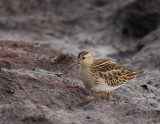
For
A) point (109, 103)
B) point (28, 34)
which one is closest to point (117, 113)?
point (109, 103)

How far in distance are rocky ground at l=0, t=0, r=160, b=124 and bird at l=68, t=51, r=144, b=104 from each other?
35 centimetres

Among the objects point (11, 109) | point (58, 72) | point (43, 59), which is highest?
point (43, 59)


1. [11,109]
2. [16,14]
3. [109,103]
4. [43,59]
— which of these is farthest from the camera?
[16,14]

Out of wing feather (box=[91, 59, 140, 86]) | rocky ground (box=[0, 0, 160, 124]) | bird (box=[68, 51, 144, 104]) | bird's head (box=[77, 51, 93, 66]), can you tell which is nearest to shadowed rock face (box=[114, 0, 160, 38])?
rocky ground (box=[0, 0, 160, 124])

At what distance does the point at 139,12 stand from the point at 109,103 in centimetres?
1021

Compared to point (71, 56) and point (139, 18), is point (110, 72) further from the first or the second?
point (139, 18)

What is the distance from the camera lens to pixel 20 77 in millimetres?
7789

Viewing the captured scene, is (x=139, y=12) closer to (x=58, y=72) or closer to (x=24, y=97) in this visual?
(x=58, y=72)

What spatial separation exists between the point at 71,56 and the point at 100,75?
2820 millimetres

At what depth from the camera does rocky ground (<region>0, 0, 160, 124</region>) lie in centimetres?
665

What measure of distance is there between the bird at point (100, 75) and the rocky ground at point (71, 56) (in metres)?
0.35

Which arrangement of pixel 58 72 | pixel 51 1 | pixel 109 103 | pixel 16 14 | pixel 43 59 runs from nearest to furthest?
pixel 109 103 < pixel 58 72 < pixel 43 59 < pixel 16 14 < pixel 51 1

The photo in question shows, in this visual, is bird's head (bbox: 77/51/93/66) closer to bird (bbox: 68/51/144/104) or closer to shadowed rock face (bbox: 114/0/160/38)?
bird (bbox: 68/51/144/104)

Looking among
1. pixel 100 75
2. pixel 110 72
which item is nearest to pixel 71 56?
pixel 110 72
